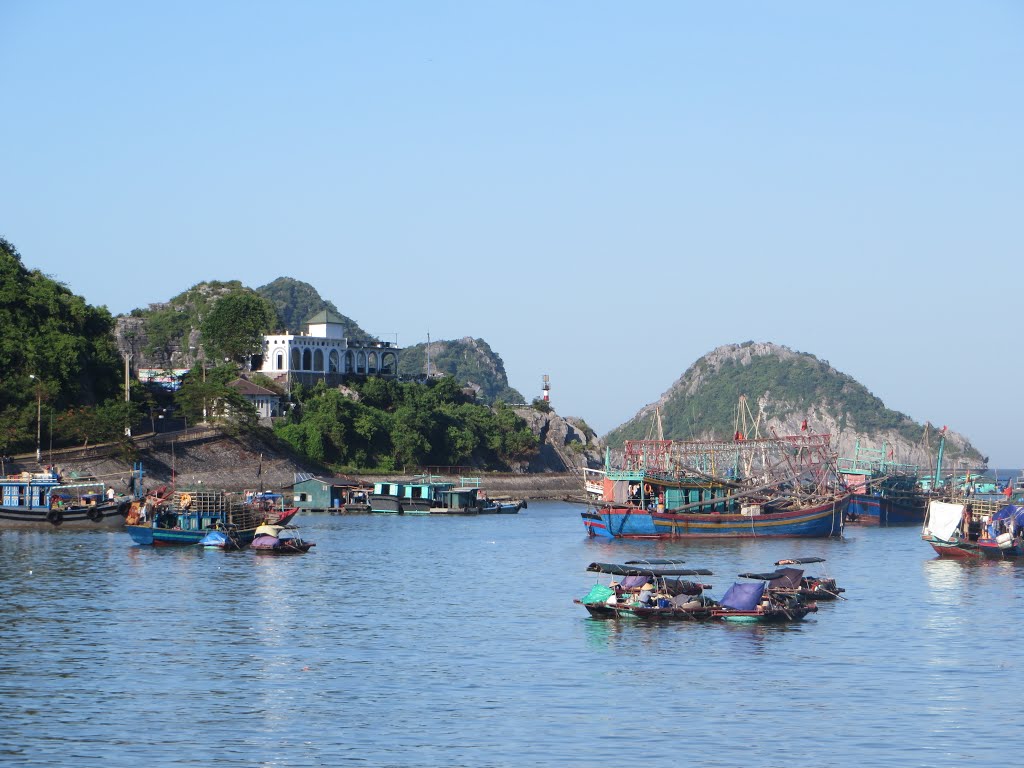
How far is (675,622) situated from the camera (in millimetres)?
47062

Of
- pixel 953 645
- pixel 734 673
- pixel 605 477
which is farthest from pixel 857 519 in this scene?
pixel 734 673

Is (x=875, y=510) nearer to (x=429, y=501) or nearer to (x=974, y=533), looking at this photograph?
(x=429, y=501)

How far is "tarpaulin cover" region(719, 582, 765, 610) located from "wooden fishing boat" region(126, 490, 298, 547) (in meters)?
34.2

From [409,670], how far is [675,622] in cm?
1138

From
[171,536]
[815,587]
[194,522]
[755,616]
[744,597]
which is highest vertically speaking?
[194,522]

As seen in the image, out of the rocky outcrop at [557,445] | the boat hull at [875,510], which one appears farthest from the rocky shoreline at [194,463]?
the rocky outcrop at [557,445]

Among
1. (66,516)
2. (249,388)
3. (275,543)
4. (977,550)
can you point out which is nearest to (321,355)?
(249,388)

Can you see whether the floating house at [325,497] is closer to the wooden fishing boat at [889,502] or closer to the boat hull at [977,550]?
the wooden fishing boat at [889,502]

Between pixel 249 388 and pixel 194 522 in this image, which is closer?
pixel 194 522

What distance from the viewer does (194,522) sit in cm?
7644

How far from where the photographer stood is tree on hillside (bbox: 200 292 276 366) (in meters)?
153

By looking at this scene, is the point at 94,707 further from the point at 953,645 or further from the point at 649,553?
→ the point at 649,553

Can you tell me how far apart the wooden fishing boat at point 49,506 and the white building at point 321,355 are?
197 ft

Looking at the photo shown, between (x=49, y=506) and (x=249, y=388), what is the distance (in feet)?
170
